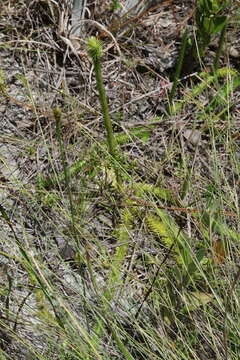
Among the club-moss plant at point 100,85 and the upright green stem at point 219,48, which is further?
the upright green stem at point 219,48

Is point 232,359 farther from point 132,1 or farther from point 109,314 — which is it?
point 132,1

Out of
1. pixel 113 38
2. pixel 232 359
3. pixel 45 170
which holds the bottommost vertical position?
pixel 232 359

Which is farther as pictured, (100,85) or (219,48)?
(219,48)

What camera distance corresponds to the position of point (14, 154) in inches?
76.1

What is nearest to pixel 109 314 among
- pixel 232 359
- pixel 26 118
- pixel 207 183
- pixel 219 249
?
pixel 232 359

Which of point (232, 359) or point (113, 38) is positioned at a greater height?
point (113, 38)

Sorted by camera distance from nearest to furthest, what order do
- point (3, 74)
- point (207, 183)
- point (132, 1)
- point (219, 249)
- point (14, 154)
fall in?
point (219, 249) < point (207, 183) < point (14, 154) < point (3, 74) < point (132, 1)

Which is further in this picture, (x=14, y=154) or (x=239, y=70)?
(x=239, y=70)

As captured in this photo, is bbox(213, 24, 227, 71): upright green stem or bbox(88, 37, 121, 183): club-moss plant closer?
bbox(88, 37, 121, 183): club-moss plant

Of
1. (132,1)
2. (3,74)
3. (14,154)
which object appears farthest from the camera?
(132,1)

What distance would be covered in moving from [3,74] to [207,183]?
93cm

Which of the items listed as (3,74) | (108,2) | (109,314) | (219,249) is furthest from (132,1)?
(109,314)

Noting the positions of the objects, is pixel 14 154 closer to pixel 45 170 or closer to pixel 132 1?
pixel 45 170

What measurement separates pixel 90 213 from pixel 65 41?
2.55ft
